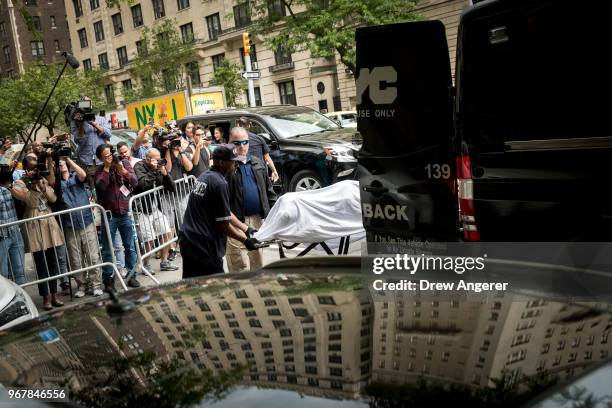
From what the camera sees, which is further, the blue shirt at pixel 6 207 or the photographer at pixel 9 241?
the blue shirt at pixel 6 207

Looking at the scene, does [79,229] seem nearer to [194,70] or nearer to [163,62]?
[163,62]

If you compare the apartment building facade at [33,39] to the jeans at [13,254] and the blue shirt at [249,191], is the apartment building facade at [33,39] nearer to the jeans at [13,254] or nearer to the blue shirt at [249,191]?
the jeans at [13,254]

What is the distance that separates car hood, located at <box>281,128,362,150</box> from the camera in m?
11.3

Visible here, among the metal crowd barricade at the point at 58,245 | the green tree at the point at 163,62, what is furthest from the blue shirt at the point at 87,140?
the green tree at the point at 163,62

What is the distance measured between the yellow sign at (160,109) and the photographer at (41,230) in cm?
1061

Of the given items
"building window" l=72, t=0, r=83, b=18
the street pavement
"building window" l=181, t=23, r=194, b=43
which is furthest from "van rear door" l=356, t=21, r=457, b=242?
"building window" l=72, t=0, r=83, b=18

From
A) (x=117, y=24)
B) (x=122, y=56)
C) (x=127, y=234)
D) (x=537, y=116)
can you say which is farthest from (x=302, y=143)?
(x=122, y=56)

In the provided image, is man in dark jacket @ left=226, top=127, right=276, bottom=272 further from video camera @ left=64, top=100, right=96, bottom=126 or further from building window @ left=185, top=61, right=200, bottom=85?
building window @ left=185, top=61, right=200, bottom=85

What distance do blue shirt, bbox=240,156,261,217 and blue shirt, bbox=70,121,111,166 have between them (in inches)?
182

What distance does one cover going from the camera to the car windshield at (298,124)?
12.2 metres

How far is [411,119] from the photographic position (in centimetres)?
513

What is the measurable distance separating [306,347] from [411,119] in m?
3.55

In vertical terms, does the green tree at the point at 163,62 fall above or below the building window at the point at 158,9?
below

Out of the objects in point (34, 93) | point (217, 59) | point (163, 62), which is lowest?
point (34, 93)
